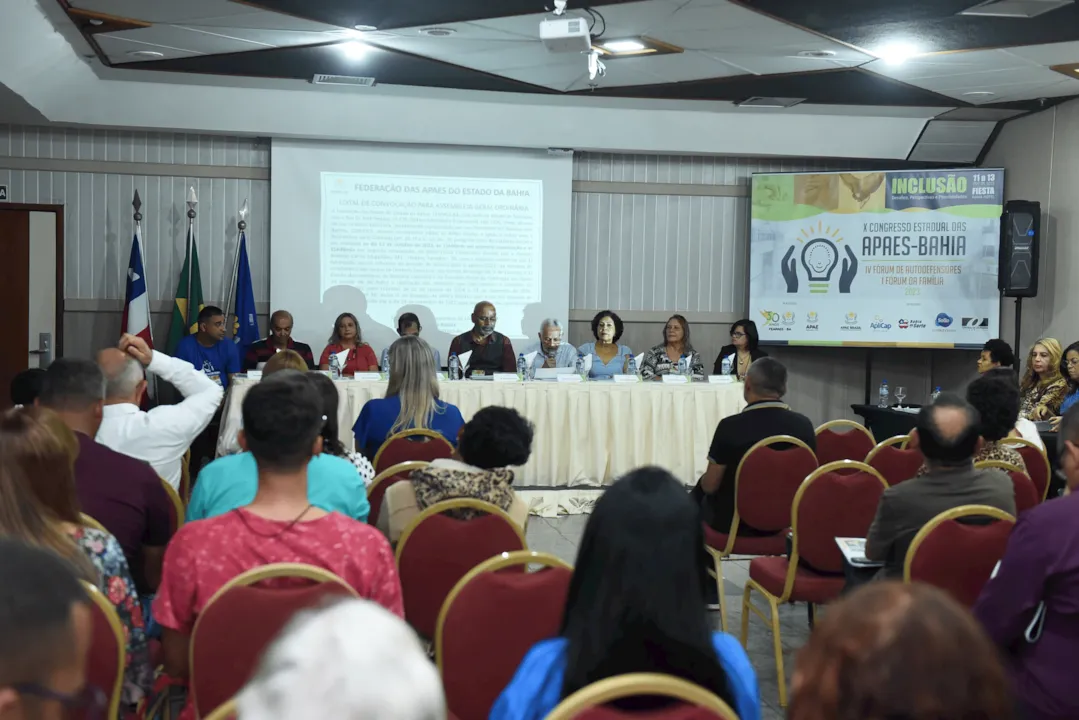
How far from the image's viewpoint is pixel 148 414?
3119 mm

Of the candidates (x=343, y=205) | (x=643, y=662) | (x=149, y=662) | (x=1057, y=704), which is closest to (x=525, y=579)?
(x=643, y=662)

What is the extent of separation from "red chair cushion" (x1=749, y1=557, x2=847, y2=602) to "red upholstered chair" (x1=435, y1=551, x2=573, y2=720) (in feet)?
5.40

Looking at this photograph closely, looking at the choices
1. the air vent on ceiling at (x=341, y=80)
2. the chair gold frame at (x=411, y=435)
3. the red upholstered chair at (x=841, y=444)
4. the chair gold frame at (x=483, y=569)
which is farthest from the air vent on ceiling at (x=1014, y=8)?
the chair gold frame at (x=483, y=569)

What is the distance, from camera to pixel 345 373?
6.80m

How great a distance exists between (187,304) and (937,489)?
6.63 m

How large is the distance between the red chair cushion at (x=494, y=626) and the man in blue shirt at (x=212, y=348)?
588 cm

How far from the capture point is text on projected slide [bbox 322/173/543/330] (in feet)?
27.5

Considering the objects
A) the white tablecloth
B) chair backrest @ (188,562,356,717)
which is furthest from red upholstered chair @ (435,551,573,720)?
the white tablecloth

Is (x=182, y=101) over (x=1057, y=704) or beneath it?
over

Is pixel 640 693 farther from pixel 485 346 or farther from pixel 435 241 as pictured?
pixel 435 241

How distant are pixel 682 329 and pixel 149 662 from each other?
6.01 m

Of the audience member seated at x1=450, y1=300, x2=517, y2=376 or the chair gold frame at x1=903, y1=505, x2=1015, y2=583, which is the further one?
the audience member seated at x1=450, y1=300, x2=517, y2=376

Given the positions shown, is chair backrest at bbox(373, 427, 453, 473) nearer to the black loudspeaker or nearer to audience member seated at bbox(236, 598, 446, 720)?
audience member seated at bbox(236, 598, 446, 720)

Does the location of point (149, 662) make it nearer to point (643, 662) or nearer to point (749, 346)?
point (643, 662)
